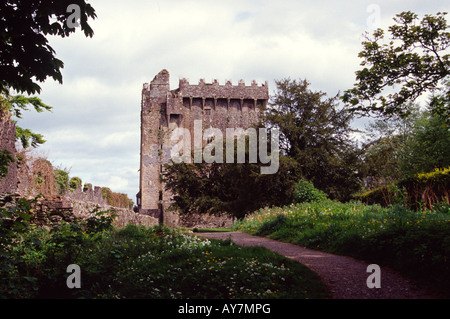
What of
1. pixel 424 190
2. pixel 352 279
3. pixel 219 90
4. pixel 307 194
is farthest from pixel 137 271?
pixel 219 90

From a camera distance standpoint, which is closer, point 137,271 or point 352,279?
point 352,279

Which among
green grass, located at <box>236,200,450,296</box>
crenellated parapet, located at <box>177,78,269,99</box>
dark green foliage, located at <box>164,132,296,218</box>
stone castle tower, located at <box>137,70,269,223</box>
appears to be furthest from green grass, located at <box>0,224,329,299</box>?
crenellated parapet, located at <box>177,78,269,99</box>

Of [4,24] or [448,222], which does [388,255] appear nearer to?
[448,222]

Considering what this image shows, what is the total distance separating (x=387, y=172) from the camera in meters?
34.5

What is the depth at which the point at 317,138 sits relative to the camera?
2994 centimetres

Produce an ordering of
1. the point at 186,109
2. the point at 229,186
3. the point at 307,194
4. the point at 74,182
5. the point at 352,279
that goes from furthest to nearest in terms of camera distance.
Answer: the point at 186,109 → the point at 229,186 → the point at 74,182 → the point at 307,194 → the point at 352,279

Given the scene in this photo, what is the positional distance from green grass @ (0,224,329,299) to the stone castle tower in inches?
1477

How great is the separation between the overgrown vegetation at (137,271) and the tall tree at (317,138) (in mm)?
20167

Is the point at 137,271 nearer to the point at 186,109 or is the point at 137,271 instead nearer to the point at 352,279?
the point at 352,279

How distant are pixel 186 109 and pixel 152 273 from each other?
4103 cm

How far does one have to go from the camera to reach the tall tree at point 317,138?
29072 mm

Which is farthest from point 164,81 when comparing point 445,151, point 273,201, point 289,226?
point 289,226

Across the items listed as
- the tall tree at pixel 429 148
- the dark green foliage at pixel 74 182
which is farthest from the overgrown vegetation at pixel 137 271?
the dark green foliage at pixel 74 182
